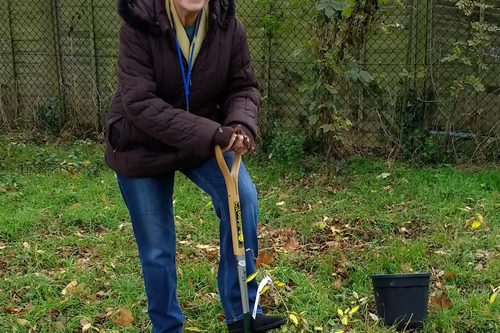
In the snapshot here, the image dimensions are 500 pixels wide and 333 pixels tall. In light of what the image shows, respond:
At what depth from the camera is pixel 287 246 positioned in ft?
13.6

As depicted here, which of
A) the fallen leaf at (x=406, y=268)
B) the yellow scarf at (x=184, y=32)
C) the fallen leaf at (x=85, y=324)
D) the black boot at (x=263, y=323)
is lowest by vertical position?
the fallen leaf at (x=85, y=324)

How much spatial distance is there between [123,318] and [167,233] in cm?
87

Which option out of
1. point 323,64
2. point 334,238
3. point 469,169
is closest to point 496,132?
point 469,169

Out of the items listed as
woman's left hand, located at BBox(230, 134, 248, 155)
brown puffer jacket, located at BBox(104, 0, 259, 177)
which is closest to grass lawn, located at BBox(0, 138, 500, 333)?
woman's left hand, located at BBox(230, 134, 248, 155)

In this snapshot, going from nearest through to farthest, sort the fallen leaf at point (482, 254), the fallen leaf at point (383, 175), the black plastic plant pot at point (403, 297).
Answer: the black plastic plant pot at point (403, 297) < the fallen leaf at point (482, 254) < the fallen leaf at point (383, 175)

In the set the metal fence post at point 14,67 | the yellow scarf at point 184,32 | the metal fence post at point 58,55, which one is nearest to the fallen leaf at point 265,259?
the yellow scarf at point 184,32

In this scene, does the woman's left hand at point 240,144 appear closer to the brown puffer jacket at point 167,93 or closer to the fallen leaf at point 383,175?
the brown puffer jacket at point 167,93

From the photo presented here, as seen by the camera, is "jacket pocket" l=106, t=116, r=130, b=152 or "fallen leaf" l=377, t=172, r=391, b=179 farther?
"fallen leaf" l=377, t=172, r=391, b=179

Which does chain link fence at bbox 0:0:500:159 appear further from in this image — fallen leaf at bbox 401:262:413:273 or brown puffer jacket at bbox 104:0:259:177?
brown puffer jacket at bbox 104:0:259:177

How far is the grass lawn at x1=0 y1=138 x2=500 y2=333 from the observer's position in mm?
3258

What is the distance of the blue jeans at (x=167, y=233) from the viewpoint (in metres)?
2.63

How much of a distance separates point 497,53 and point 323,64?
6.62 feet

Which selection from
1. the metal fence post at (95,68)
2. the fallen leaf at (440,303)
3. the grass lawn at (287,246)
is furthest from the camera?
the metal fence post at (95,68)

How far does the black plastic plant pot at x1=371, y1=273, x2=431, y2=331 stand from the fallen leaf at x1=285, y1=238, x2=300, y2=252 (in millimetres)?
1137
